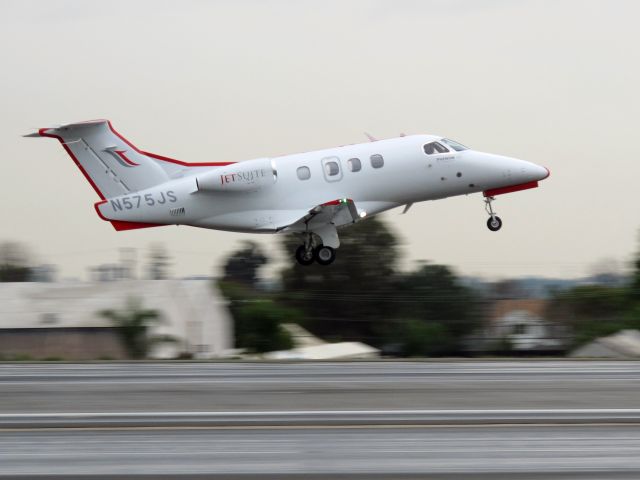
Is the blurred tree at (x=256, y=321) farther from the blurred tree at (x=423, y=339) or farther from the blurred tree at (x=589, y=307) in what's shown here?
the blurred tree at (x=589, y=307)

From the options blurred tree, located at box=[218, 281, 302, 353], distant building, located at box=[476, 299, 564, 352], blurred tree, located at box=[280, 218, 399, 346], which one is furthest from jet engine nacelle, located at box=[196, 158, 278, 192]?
blurred tree, located at box=[280, 218, 399, 346]

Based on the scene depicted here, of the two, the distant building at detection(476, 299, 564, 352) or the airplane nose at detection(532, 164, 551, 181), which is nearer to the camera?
the airplane nose at detection(532, 164, 551, 181)

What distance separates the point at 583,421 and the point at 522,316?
5535 centimetres

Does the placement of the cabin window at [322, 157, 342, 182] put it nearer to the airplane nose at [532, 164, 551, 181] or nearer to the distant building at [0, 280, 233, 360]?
the airplane nose at [532, 164, 551, 181]

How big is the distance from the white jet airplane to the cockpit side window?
29 mm

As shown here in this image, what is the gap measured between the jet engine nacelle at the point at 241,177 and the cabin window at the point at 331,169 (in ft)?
5.36

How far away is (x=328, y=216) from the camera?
32.8 meters

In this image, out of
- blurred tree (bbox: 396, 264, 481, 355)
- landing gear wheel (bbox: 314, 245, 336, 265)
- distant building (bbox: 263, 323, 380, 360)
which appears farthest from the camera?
blurred tree (bbox: 396, 264, 481, 355)

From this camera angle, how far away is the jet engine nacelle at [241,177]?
32.2 metres

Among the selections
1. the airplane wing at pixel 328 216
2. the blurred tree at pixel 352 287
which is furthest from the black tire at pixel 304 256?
the blurred tree at pixel 352 287

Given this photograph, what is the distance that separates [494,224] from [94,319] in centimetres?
2748

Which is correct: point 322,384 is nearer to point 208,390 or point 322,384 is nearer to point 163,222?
point 208,390

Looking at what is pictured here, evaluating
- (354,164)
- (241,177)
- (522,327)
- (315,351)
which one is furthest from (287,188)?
(522,327)

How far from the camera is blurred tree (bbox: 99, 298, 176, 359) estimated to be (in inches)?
2067
